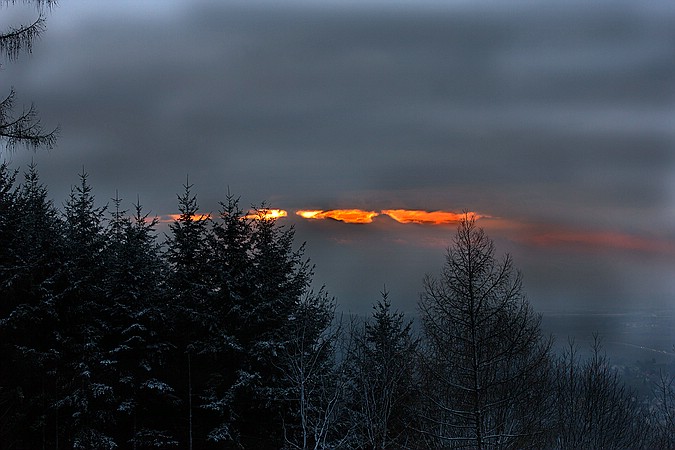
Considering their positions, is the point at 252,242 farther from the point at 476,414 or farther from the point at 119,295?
the point at 476,414

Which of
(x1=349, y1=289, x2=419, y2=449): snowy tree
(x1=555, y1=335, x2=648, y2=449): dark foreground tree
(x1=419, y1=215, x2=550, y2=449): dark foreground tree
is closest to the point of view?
(x1=419, y1=215, x2=550, y2=449): dark foreground tree

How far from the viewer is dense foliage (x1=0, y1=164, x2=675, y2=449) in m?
22.8

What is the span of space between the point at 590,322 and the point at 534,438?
61.9 meters

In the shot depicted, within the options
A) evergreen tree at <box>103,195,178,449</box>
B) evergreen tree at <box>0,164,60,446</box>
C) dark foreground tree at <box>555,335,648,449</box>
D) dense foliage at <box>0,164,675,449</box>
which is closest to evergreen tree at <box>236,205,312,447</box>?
dense foliage at <box>0,164,675,449</box>

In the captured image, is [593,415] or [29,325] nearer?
[29,325]

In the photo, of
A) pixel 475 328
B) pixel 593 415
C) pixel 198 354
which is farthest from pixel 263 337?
pixel 593 415

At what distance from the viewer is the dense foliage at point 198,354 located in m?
22.8

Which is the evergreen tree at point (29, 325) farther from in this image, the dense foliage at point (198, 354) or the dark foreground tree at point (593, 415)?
the dark foreground tree at point (593, 415)

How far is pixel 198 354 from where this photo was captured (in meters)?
25.5

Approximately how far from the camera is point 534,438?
72.7ft

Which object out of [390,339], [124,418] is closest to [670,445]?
[390,339]

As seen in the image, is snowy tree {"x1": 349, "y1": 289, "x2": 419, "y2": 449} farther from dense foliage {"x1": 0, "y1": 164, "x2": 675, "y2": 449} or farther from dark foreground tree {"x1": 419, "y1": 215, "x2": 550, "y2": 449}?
dark foreground tree {"x1": 419, "y1": 215, "x2": 550, "y2": 449}

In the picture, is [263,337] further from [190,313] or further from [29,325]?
[29,325]

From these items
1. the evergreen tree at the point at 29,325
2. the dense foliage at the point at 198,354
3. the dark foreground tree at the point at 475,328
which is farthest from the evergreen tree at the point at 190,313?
the dark foreground tree at the point at 475,328
